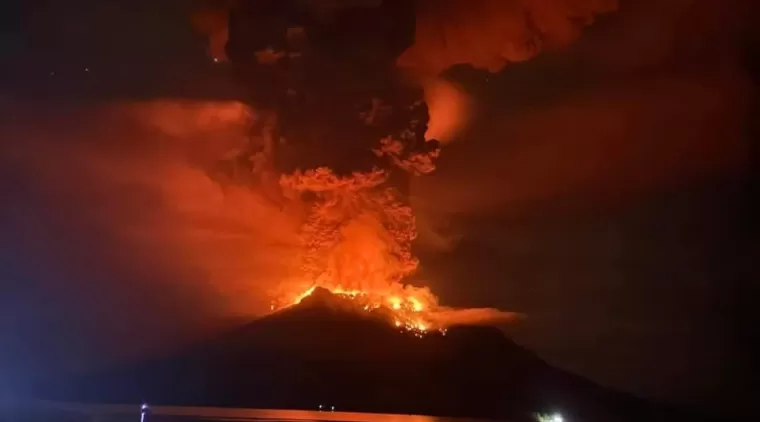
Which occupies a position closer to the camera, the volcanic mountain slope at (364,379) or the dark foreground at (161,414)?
the dark foreground at (161,414)

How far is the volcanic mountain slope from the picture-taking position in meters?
38.6

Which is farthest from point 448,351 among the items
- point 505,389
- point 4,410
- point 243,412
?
point 4,410

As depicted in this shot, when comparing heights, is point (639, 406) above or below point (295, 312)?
below

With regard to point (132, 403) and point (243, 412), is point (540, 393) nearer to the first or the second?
point (243, 412)

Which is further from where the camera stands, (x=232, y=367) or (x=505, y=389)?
(x=505, y=389)

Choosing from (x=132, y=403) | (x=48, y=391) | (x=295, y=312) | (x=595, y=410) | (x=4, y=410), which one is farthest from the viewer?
(x=595, y=410)

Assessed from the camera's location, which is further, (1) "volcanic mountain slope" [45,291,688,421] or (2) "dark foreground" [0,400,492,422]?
(1) "volcanic mountain slope" [45,291,688,421]

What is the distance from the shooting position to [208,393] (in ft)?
131

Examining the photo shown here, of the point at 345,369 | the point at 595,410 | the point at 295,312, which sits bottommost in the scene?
the point at 595,410

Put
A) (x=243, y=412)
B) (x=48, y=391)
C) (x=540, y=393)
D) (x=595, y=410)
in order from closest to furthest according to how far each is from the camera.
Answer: (x=48, y=391), (x=243, y=412), (x=595, y=410), (x=540, y=393)

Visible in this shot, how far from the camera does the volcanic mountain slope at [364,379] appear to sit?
38.6 meters

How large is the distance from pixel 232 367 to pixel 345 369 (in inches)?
278

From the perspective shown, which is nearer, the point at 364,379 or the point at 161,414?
the point at 161,414

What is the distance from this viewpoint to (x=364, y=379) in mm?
40906
